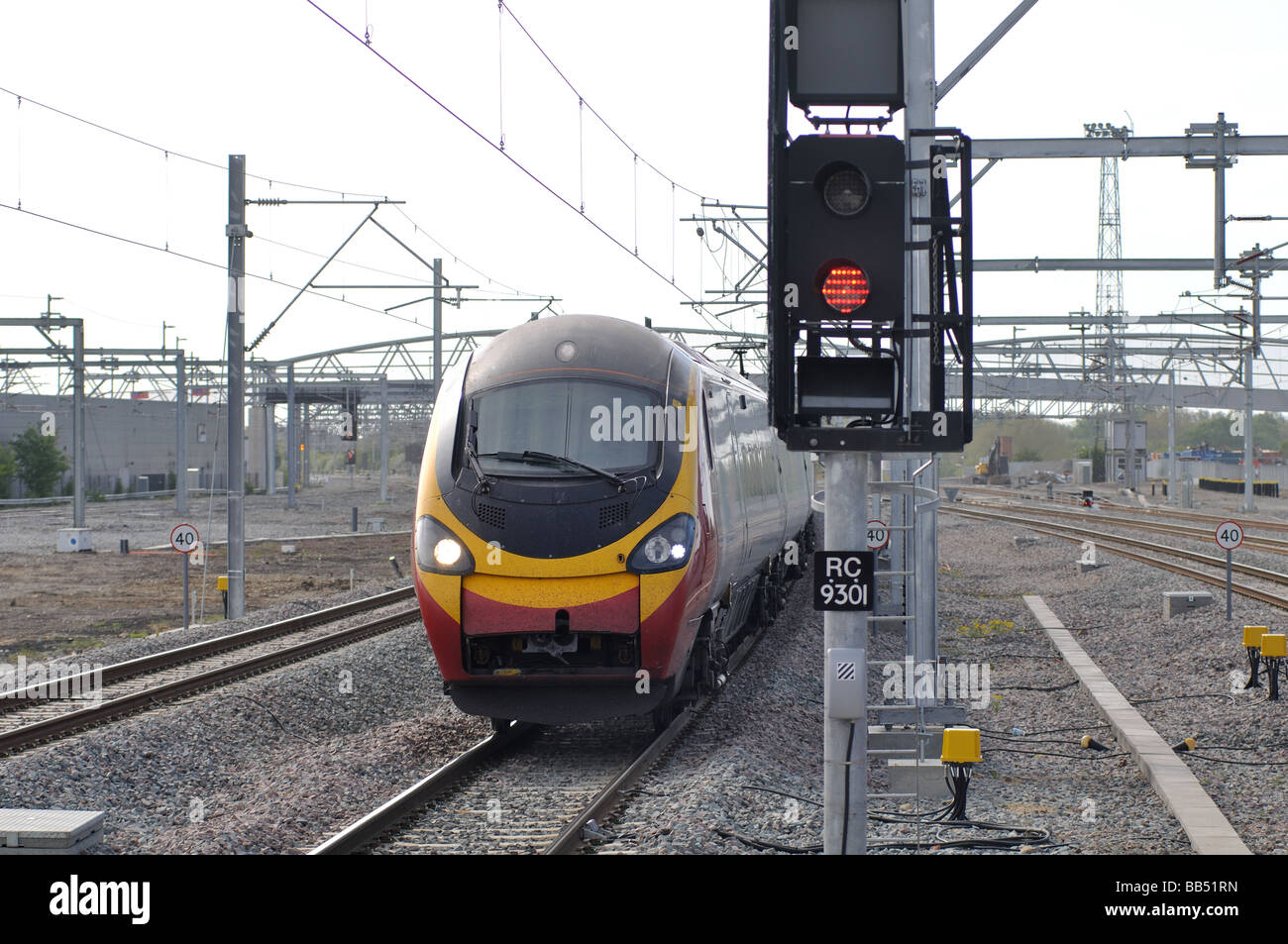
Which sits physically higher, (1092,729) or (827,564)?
(827,564)

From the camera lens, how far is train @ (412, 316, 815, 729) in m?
9.35

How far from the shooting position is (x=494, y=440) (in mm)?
9961

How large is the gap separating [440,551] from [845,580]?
4.99 meters

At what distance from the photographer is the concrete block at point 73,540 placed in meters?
34.2

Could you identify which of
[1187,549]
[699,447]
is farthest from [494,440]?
[1187,549]

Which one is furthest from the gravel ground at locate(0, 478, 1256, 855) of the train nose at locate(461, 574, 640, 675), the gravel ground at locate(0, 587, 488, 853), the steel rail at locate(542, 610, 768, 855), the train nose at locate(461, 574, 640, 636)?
the train nose at locate(461, 574, 640, 636)

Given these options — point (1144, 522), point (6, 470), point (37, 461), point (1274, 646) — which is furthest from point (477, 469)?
point (37, 461)

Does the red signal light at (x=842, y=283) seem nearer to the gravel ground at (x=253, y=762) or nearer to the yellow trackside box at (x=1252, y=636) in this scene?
the gravel ground at (x=253, y=762)

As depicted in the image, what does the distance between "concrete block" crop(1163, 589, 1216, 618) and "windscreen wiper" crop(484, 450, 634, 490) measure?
12580 mm

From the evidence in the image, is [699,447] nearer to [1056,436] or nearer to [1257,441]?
[1056,436]

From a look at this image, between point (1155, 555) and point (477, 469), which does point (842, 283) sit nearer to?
point (477, 469)


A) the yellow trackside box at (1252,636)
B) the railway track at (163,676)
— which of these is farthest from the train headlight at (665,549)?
the yellow trackside box at (1252,636)
